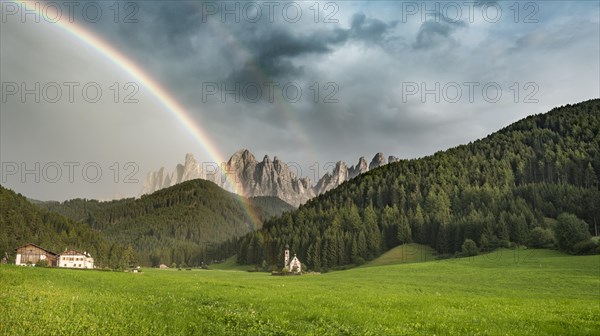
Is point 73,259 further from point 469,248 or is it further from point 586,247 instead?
point 586,247

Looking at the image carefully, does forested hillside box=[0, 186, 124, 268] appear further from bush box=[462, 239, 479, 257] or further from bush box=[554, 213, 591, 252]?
bush box=[554, 213, 591, 252]

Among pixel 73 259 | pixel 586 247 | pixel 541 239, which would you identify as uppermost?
pixel 541 239

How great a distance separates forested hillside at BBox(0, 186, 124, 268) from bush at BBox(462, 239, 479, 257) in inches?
5148

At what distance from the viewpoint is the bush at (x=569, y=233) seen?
103 m

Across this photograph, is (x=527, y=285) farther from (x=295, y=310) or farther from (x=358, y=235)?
(x=358, y=235)

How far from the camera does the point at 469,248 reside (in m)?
132

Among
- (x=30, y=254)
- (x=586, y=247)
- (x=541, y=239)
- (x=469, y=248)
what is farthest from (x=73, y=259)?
(x=586, y=247)

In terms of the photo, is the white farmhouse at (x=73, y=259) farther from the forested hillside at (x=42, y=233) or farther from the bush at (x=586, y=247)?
the bush at (x=586, y=247)

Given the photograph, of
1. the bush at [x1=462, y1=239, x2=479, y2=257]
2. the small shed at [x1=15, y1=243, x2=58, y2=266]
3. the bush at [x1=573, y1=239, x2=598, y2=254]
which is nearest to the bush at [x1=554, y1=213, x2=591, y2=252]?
the bush at [x1=573, y1=239, x2=598, y2=254]

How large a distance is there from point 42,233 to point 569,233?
191 m

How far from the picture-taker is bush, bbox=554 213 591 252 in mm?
103188

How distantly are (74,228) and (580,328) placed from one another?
696ft

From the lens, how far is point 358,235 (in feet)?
544

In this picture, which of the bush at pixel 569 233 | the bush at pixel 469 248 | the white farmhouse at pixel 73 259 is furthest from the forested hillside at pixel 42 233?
the bush at pixel 569 233
